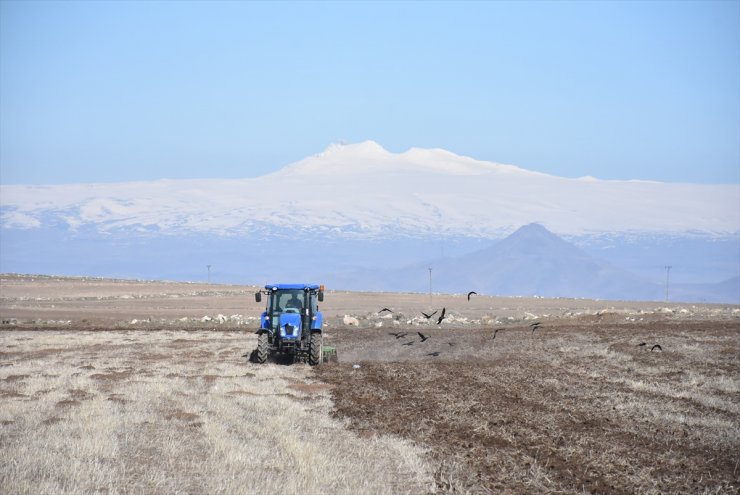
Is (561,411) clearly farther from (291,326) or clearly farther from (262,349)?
(262,349)

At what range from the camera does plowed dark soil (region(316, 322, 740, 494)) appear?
13.6m

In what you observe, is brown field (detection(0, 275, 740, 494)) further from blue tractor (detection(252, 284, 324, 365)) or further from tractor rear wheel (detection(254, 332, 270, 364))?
blue tractor (detection(252, 284, 324, 365))

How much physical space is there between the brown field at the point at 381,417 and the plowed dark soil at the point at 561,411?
69 millimetres

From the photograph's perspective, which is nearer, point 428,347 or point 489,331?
point 428,347

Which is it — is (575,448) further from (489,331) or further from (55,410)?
(489,331)

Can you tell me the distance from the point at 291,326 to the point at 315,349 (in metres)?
1.13

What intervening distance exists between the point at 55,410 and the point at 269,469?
747cm

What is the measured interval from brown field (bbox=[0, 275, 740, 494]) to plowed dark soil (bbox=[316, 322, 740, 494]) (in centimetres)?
7

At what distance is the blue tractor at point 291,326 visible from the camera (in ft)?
95.5

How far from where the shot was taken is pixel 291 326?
28984mm

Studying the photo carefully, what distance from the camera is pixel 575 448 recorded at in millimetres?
15344

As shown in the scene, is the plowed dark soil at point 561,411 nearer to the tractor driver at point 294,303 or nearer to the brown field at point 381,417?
the brown field at point 381,417

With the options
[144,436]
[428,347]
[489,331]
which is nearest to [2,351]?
[428,347]

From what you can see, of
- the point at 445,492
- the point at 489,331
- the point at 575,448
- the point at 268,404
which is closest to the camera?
the point at 445,492
